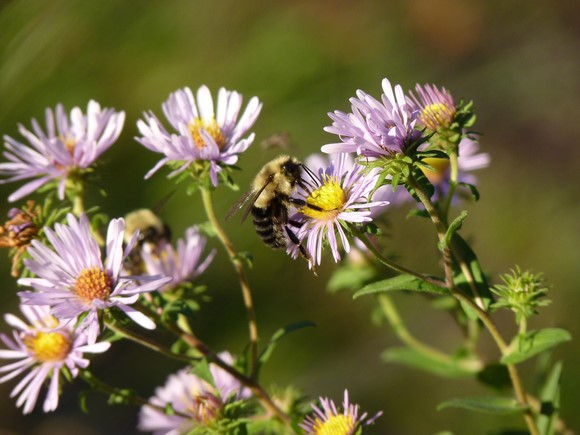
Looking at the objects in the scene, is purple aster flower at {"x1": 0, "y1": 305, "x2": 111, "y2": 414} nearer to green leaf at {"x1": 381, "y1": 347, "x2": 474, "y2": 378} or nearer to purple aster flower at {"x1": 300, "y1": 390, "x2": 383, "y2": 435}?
purple aster flower at {"x1": 300, "y1": 390, "x2": 383, "y2": 435}

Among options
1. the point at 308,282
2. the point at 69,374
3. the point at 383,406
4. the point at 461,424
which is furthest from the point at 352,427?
the point at 308,282

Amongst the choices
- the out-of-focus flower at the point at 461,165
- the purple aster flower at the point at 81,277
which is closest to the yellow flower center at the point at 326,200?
the purple aster flower at the point at 81,277

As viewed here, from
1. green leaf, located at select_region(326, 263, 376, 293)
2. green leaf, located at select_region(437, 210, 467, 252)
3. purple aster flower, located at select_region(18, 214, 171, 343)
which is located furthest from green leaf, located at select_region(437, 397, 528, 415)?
purple aster flower, located at select_region(18, 214, 171, 343)

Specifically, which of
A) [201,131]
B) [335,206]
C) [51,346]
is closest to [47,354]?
[51,346]

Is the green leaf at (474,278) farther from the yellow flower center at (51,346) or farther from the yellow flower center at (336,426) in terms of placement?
the yellow flower center at (51,346)

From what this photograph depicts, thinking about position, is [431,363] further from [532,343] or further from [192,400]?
[192,400]
